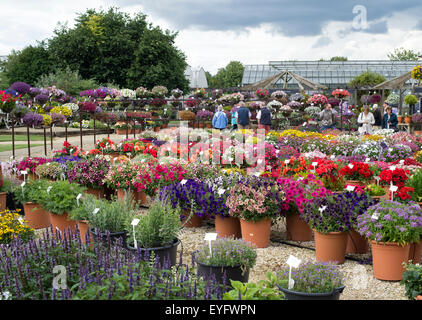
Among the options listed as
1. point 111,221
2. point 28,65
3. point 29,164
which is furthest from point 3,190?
point 28,65

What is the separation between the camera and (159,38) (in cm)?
3494

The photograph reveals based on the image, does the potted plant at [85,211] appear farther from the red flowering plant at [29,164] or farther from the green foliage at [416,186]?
the green foliage at [416,186]

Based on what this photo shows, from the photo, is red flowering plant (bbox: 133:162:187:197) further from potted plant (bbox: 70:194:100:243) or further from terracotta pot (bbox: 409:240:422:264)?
terracotta pot (bbox: 409:240:422:264)

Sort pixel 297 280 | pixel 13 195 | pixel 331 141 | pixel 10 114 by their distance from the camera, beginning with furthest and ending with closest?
pixel 331 141 < pixel 10 114 < pixel 13 195 < pixel 297 280

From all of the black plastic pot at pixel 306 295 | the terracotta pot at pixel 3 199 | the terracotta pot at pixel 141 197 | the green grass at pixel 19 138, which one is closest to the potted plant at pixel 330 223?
the black plastic pot at pixel 306 295

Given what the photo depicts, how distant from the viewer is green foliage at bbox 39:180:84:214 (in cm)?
526

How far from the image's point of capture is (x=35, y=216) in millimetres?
5930

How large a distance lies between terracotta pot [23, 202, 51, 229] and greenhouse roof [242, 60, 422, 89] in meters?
33.2

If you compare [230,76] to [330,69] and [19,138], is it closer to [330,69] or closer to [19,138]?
[330,69]

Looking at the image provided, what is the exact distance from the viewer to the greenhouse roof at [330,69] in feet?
126

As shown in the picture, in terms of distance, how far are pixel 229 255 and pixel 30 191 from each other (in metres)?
3.58

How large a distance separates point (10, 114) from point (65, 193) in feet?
10.5
